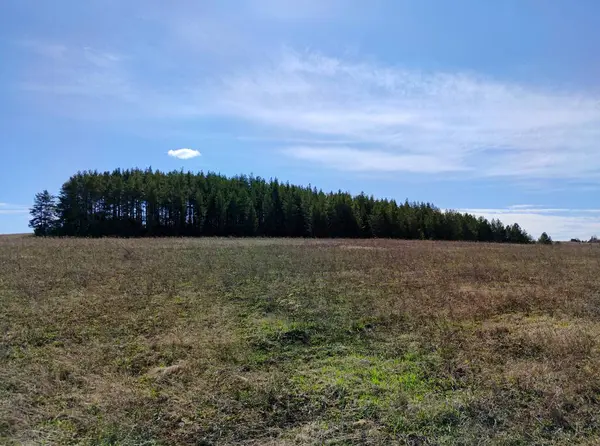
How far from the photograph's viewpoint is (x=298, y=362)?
20.2 ft

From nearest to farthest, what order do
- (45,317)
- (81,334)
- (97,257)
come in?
(81,334), (45,317), (97,257)

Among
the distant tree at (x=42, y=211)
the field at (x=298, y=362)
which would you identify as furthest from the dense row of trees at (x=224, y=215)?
the field at (x=298, y=362)

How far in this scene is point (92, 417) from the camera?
475 centimetres

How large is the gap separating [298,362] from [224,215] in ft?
204

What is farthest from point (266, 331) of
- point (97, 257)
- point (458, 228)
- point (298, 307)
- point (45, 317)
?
point (458, 228)

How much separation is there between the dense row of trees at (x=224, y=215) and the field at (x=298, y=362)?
173 ft

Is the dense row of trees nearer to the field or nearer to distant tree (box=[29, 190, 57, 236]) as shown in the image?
distant tree (box=[29, 190, 57, 236])

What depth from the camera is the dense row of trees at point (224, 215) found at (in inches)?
2467

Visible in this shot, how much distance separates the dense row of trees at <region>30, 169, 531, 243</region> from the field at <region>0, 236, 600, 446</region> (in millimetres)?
52795

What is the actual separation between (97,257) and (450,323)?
1374 centimetres

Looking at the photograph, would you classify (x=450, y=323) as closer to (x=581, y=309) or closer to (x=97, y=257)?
(x=581, y=309)

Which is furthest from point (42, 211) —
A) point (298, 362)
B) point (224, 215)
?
point (298, 362)

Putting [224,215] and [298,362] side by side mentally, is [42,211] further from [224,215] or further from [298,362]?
[298,362]

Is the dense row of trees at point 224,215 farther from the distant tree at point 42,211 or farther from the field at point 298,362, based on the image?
the field at point 298,362
